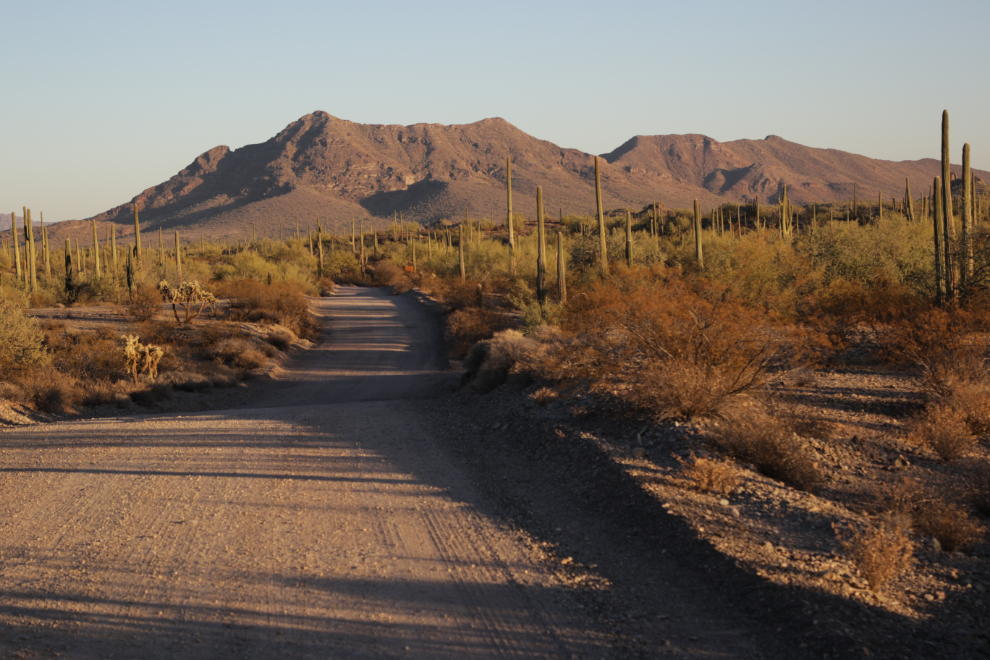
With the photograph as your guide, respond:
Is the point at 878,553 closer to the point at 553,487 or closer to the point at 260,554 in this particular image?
the point at 553,487

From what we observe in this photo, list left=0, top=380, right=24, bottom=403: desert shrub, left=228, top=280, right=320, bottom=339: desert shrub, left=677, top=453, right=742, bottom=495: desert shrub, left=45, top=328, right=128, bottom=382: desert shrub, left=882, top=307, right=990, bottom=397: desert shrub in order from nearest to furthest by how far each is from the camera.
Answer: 1. left=677, top=453, right=742, bottom=495: desert shrub
2. left=882, top=307, right=990, bottom=397: desert shrub
3. left=0, top=380, right=24, bottom=403: desert shrub
4. left=45, top=328, right=128, bottom=382: desert shrub
5. left=228, top=280, right=320, bottom=339: desert shrub

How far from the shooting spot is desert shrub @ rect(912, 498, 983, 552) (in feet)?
21.3

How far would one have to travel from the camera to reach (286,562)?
19.7 feet

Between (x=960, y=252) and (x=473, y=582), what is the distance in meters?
16.9

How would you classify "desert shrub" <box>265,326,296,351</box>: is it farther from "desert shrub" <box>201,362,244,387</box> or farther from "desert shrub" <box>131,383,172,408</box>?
"desert shrub" <box>131,383,172,408</box>

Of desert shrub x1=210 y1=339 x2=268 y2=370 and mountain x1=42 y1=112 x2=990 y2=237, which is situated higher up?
mountain x1=42 y1=112 x2=990 y2=237

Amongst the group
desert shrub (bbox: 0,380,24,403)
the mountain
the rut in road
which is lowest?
the rut in road

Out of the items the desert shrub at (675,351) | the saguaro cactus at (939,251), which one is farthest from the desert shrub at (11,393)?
the saguaro cactus at (939,251)

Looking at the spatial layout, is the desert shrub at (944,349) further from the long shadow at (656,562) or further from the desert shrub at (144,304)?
the desert shrub at (144,304)

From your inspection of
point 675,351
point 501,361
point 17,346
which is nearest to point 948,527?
point 675,351

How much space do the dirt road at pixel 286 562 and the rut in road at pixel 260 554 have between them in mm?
19

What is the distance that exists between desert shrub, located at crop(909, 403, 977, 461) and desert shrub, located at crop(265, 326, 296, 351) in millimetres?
21977

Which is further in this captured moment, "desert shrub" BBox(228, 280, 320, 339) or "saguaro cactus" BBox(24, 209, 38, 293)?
"saguaro cactus" BBox(24, 209, 38, 293)

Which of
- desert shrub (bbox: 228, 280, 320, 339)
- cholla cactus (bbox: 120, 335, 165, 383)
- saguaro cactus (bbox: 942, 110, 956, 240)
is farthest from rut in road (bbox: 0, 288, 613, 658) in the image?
desert shrub (bbox: 228, 280, 320, 339)
